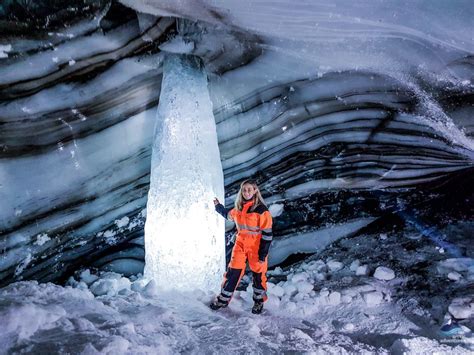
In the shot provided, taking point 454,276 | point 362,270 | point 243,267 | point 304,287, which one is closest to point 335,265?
point 362,270

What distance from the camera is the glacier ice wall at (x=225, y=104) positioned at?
3.45 m

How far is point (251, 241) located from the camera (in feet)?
10.1

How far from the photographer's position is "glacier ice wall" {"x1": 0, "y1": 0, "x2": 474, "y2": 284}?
3.45 meters

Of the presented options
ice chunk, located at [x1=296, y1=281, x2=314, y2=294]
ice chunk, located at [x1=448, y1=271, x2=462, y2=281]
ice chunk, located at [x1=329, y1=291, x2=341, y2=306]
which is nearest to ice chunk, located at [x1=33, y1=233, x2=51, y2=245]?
ice chunk, located at [x1=296, y1=281, x2=314, y2=294]

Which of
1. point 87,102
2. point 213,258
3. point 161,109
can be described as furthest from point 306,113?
point 87,102

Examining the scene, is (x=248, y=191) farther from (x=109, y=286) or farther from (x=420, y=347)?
(x=109, y=286)

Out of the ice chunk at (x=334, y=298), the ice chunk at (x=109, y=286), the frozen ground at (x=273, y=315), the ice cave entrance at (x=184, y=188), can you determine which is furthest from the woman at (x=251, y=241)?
the ice chunk at (x=109, y=286)

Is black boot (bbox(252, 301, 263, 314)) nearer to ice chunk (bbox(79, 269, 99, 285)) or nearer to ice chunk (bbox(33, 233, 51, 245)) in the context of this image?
ice chunk (bbox(79, 269, 99, 285))

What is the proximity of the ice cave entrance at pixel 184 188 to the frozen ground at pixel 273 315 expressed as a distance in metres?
0.25

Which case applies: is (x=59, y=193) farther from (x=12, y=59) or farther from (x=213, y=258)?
(x=213, y=258)

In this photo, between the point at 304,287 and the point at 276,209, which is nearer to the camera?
the point at 304,287

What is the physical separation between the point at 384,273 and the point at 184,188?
6.21 feet

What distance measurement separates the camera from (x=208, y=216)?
368 centimetres

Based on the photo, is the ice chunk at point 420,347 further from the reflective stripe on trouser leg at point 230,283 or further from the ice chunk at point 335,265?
the ice chunk at point 335,265
